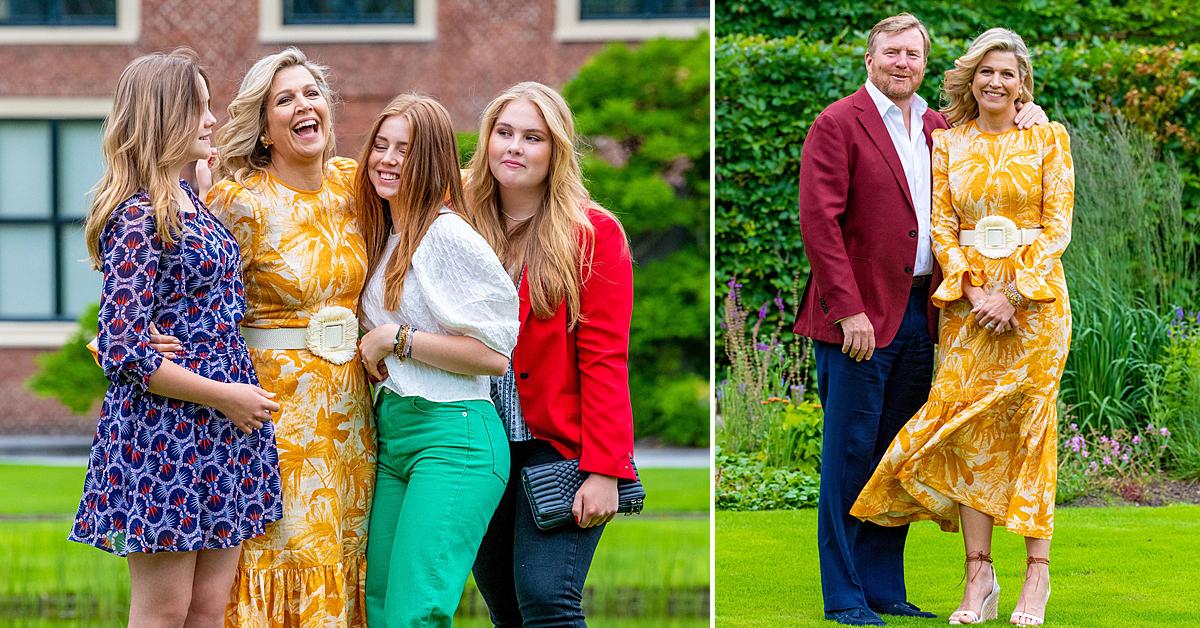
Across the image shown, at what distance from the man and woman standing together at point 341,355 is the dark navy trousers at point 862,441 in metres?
1.35

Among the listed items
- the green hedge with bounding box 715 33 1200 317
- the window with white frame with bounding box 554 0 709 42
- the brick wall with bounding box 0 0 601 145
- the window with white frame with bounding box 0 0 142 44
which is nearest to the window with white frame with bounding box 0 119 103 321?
the brick wall with bounding box 0 0 601 145

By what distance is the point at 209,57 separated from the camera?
16047 mm

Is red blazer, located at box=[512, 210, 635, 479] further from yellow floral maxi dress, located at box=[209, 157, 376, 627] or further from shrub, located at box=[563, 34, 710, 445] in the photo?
shrub, located at box=[563, 34, 710, 445]

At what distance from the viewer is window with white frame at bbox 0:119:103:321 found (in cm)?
1577

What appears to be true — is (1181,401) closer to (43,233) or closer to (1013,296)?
(1013,296)

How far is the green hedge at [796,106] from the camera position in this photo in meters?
8.42

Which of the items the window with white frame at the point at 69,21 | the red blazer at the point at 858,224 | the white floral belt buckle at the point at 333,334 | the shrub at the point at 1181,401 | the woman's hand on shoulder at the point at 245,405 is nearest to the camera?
the woman's hand on shoulder at the point at 245,405

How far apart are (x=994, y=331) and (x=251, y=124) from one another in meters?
2.64

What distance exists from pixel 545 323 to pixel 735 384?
4185 mm

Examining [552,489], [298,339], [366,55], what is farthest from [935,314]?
[366,55]

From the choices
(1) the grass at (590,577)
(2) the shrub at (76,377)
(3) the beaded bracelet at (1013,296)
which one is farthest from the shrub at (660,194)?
(3) the beaded bracelet at (1013,296)

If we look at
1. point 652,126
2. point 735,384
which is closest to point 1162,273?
point 735,384

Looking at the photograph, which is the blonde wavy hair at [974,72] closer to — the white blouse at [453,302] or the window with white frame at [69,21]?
the white blouse at [453,302]

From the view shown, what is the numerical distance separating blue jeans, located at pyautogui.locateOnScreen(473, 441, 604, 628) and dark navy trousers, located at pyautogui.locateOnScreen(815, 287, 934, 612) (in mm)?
1322
